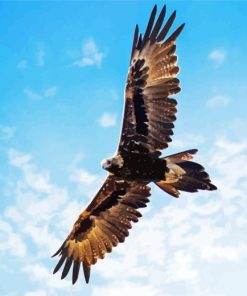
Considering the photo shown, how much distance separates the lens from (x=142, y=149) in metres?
10.7

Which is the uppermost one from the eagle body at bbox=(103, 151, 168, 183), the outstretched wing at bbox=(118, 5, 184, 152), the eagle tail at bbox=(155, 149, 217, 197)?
the outstretched wing at bbox=(118, 5, 184, 152)

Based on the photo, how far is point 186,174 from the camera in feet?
33.7

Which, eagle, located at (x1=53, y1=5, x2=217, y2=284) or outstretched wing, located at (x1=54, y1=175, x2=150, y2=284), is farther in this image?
outstretched wing, located at (x1=54, y1=175, x2=150, y2=284)

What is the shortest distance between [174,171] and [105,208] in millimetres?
2723

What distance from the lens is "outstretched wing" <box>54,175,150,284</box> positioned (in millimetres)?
12133

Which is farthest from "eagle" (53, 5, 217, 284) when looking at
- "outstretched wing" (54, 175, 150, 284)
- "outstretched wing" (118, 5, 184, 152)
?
"outstretched wing" (54, 175, 150, 284)

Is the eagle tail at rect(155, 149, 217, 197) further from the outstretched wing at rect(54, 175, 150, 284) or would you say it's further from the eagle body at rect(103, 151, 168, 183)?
the outstretched wing at rect(54, 175, 150, 284)

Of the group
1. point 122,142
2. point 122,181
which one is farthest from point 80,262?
point 122,142

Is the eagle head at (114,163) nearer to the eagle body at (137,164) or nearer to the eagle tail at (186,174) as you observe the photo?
the eagle body at (137,164)

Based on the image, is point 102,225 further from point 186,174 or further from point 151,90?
point 151,90

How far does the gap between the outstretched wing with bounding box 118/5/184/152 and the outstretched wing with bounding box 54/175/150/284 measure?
5.38ft

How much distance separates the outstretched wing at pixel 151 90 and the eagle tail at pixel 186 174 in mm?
437

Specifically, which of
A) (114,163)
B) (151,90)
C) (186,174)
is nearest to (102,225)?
(114,163)

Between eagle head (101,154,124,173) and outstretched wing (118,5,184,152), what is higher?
outstretched wing (118,5,184,152)
